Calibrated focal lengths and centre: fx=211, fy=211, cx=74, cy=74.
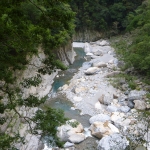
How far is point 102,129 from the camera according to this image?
1061 centimetres

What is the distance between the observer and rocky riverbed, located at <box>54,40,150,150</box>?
947cm

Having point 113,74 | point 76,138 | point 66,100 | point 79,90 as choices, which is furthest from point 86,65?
point 76,138

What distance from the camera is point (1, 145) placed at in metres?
4.29

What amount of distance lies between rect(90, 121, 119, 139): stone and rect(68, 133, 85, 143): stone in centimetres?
68

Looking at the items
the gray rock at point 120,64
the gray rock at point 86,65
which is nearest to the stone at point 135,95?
the gray rock at point 120,64

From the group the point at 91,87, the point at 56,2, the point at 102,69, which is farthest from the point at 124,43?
the point at 56,2

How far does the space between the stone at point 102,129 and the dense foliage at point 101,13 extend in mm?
23591

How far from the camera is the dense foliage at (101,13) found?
106 ft

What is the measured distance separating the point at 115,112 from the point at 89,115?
1.60m

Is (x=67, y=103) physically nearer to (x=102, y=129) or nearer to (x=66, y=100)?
(x=66, y=100)

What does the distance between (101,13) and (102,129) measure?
82.2ft

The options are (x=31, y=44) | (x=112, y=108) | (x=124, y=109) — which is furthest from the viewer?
(x=112, y=108)

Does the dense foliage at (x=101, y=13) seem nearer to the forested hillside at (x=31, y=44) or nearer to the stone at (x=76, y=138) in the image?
the stone at (x=76, y=138)

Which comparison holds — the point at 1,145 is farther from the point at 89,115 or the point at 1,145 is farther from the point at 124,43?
the point at 124,43
